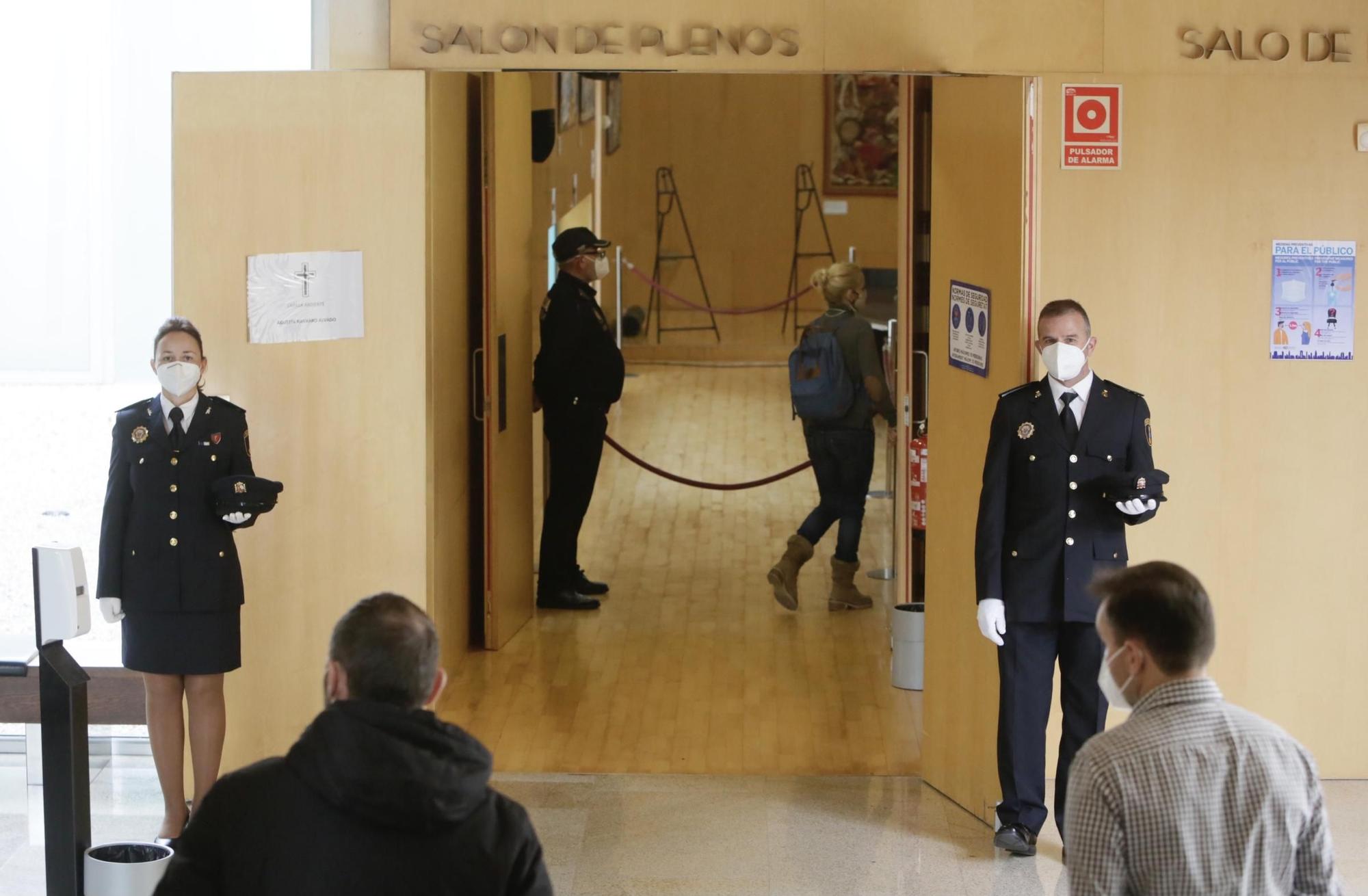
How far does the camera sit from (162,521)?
4.61m

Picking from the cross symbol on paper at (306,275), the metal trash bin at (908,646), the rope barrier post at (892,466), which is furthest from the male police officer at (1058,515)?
the rope barrier post at (892,466)

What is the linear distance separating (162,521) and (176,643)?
35cm

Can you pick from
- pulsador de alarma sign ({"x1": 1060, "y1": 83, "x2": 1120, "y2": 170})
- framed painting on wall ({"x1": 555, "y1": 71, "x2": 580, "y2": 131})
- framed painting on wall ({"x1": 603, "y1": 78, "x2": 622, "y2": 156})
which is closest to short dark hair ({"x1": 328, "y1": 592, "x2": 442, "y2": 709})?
pulsador de alarma sign ({"x1": 1060, "y1": 83, "x2": 1120, "y2": 170})

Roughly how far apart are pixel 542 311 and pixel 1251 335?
341cm

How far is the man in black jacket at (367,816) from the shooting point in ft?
7.02

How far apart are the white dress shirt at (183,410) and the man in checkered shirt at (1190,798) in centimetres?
308

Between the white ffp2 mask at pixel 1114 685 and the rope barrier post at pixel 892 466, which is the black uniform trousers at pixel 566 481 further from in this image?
the white ffp2 mask at pixel 1114 685

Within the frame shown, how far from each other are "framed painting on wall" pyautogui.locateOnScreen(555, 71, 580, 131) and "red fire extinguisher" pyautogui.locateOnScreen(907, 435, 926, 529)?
4.31 meters

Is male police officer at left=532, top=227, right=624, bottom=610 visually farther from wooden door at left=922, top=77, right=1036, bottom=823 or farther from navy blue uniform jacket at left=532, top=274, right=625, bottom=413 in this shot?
wooden door at left=922, top=77, right=1036, bottom=823

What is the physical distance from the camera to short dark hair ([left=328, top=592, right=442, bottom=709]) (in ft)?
7.41

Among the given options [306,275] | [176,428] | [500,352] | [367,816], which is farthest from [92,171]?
[367,816]

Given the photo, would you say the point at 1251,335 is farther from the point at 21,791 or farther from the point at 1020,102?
the point at 21,791

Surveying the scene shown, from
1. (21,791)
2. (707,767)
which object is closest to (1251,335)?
(707,767)

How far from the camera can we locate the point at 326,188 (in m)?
5.09
